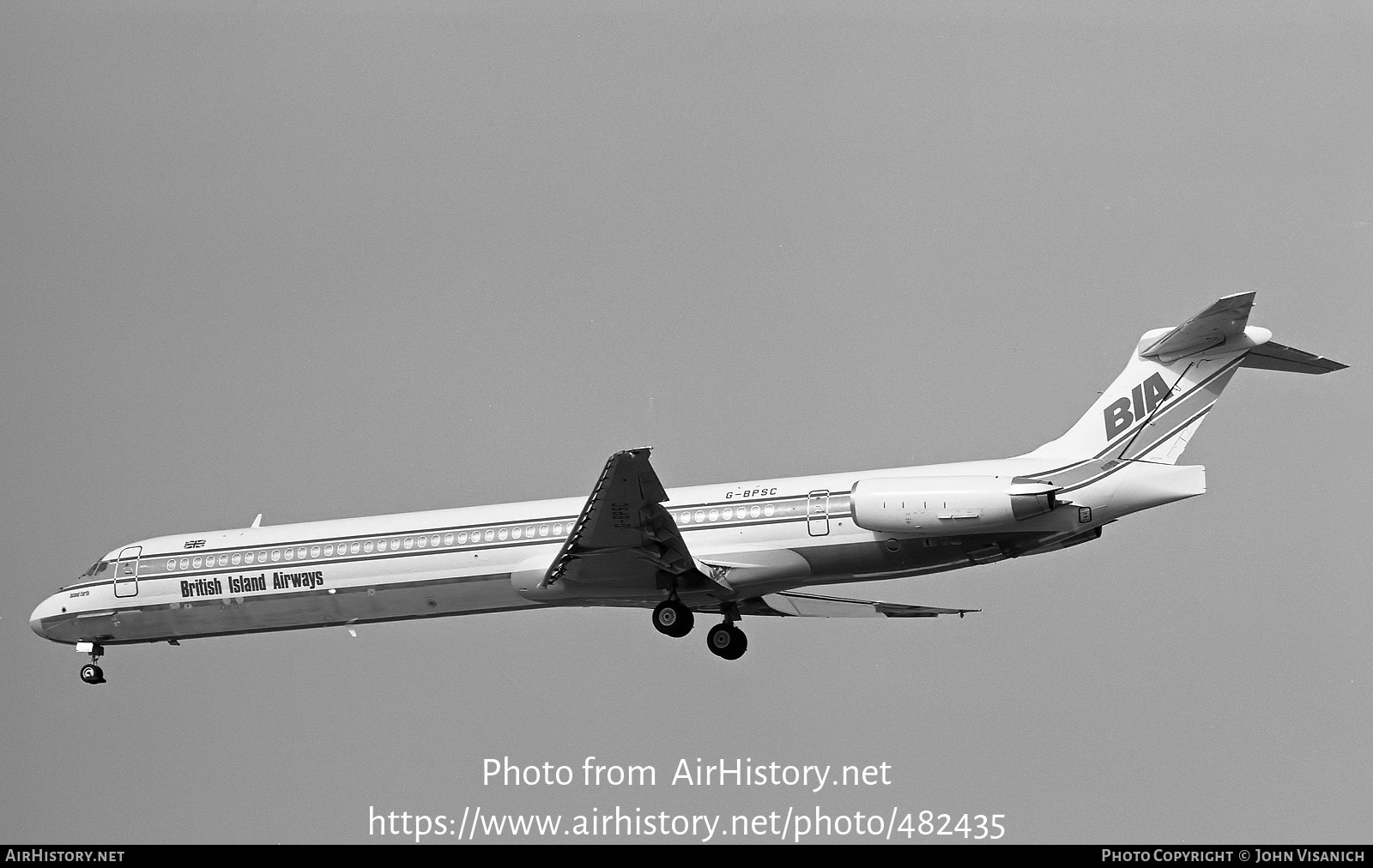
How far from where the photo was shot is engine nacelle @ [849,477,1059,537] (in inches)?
869

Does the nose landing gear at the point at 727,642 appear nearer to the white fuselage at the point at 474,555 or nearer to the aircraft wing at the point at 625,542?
the white fuselage at the point at 474,555

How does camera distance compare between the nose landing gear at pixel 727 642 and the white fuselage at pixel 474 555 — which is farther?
the nose landing gear at pixel 727 642

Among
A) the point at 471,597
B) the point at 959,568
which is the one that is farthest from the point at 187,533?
the point at 959,568

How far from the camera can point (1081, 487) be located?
74.6 ft

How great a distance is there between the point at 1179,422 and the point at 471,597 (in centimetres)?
1136

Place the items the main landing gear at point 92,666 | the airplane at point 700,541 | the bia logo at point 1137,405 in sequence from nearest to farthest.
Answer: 1. the airplane at point 700,541
2. the bia logo at point 1137,405
3. the main landing gear at point 92,666

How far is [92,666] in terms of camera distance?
2900cm

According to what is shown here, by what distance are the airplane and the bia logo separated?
3cm

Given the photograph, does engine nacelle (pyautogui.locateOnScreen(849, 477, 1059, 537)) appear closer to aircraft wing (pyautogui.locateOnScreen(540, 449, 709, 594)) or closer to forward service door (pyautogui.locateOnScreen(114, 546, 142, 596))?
aircraft wing (pyautogui.locateOnScreen(540, 449, 709, 594))

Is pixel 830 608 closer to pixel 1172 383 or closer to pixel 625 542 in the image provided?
pixel 625 542

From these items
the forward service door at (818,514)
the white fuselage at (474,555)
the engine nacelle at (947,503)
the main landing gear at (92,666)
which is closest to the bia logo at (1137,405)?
the white fuselage at (474,555)

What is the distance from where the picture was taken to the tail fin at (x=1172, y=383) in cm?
2239

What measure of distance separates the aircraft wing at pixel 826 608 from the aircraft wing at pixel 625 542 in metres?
3.42
